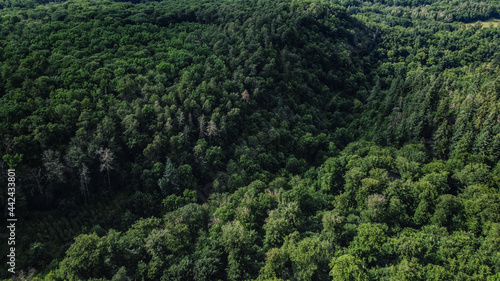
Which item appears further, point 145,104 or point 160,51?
point 160,51

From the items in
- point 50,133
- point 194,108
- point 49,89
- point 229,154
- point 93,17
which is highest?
point 93,17

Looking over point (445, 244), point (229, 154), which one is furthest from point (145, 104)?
point (445, 244)

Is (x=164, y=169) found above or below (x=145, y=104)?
below

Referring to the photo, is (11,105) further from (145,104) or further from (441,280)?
(441,280)

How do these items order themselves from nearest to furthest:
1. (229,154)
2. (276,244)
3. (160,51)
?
(276,244)
(229,154)
(160,51)

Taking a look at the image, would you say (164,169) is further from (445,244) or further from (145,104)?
(445,244)

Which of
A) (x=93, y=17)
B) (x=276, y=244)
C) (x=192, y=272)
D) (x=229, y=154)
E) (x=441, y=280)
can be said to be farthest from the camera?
(x=93, y=17)
